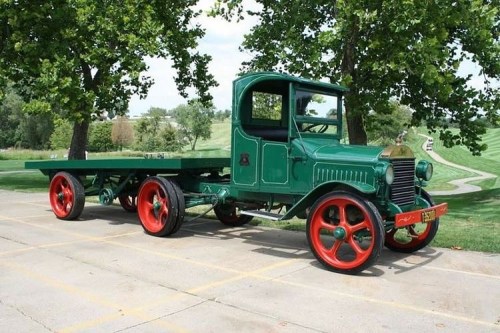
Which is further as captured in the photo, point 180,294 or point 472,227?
point 472,227

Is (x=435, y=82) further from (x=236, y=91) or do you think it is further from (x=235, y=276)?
(x=235, y=276)

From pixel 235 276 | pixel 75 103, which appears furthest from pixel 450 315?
pixel 75 103

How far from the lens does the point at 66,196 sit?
30.6 feet

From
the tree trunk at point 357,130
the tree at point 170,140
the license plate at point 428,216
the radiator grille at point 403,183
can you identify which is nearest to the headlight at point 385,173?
the radiator grille at point 403,183

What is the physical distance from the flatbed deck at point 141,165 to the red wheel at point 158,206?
256 millimetres

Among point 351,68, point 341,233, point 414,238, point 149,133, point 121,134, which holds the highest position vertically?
point 149,133

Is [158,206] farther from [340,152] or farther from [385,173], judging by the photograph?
[385,173]

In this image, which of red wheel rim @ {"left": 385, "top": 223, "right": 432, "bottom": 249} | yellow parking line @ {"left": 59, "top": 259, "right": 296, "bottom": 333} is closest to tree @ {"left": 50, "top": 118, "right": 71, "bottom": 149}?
red wheel rim @ {"left": 385, "top": 223, "right": 432, "bottom": 249}

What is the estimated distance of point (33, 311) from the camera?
4301mm

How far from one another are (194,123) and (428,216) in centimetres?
6289

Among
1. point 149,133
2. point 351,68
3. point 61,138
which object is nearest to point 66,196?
point 351,68

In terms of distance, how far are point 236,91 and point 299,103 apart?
999 millimetres

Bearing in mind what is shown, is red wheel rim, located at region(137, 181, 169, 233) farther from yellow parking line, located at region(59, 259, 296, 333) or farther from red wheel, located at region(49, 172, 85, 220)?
yellow parking line, located at region(59, 259, 296, 333)

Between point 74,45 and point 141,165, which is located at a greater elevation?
point 74,45
